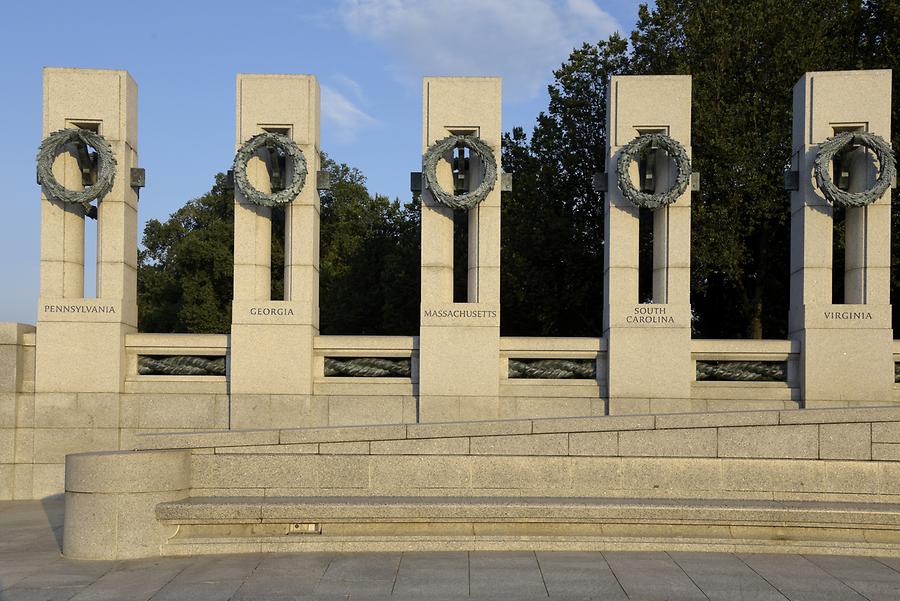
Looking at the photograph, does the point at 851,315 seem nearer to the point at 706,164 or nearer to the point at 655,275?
the point at 655,275

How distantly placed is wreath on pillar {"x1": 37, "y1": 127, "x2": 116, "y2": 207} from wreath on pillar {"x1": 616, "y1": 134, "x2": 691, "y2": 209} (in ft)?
32.6

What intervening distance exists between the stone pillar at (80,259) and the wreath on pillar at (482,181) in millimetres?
6152

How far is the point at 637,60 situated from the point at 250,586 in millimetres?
24806

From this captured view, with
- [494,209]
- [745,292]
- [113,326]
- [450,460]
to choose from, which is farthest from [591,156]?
[450,460]

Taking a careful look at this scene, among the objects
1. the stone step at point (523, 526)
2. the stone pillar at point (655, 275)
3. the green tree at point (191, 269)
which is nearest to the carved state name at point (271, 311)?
the stone pillar at point (655, 275)

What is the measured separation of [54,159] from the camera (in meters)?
18.0

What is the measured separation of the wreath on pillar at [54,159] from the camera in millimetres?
17672

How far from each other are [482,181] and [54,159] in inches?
332

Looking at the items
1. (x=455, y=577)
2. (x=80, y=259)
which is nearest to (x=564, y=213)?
(x=80, y=259)

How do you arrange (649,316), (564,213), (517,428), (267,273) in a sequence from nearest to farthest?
(517,428), (649,316), (267,273), (564,213)

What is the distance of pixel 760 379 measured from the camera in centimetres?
1791

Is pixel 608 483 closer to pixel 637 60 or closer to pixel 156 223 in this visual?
pixel 637 60

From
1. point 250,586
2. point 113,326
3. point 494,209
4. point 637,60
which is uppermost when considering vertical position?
point 637,60

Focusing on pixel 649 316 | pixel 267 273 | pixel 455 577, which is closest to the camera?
pixel 455 577
